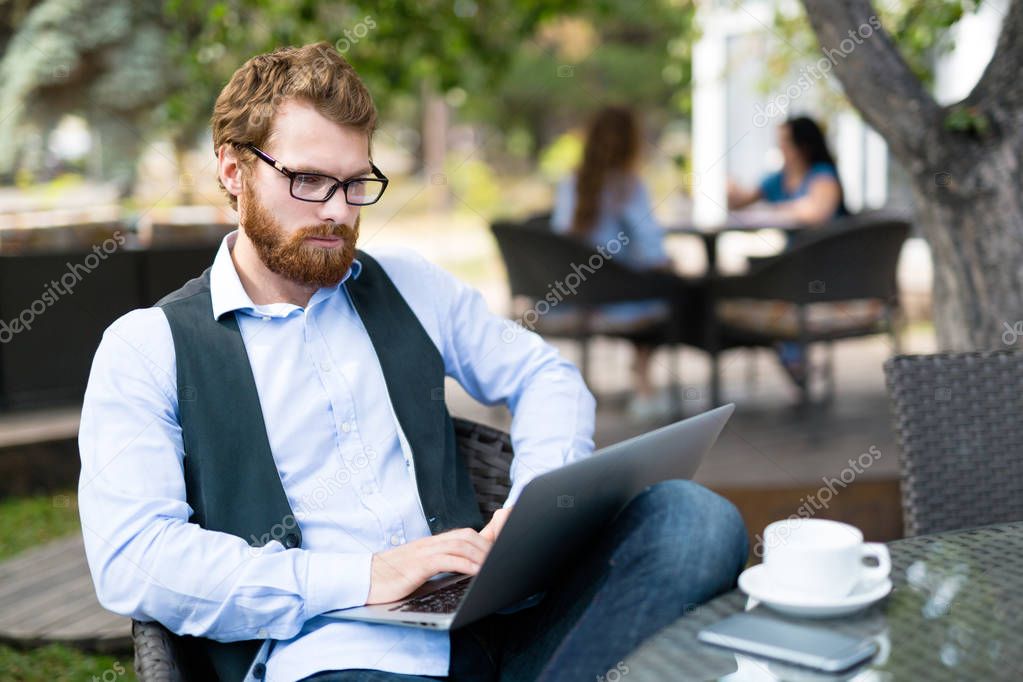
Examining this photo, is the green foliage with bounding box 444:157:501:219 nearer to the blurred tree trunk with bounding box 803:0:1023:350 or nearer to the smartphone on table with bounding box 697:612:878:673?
the blurred tree trunk with bounding box 803:0:1023:350

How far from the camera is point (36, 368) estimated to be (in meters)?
4.88

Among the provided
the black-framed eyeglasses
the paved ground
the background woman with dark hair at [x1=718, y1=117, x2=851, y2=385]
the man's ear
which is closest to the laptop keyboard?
the black-framed eyeglasses

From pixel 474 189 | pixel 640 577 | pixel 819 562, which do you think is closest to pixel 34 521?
pixel 640 577

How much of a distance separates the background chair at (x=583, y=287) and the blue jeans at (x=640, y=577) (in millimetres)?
2984

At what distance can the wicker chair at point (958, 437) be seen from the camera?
1722 mm

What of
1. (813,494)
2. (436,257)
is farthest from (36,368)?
(436,257)

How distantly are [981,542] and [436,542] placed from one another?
0.68 metres

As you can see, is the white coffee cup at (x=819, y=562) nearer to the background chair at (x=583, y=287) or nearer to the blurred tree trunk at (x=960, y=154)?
the blurred tree trunk at (x=960, y=154)

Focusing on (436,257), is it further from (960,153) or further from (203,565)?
(203,565)

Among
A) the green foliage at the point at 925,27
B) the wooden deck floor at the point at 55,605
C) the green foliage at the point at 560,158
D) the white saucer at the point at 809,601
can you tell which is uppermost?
the green foliage at the point at 560,158

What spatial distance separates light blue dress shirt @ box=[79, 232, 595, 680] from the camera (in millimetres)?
1418

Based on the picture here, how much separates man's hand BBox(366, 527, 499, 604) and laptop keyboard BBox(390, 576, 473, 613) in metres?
0.02

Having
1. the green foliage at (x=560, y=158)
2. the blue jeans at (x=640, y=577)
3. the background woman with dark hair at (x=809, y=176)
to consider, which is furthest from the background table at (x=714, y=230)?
the green foliage at (x=560, y=158)

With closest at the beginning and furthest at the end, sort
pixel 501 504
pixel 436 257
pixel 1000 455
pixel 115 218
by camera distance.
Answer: pixel 1000 455
pixel 501 504
pixel 115 218
pixel 436 257
